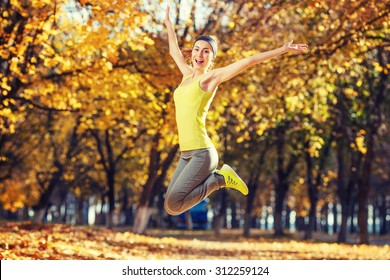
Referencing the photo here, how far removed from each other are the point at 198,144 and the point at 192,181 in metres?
0.36

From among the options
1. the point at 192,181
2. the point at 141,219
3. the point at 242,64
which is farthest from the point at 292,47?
the point at 141,219

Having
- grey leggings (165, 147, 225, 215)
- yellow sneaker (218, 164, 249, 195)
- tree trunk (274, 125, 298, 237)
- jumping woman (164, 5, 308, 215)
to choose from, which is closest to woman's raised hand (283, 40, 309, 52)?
jumping woman (164, 5, 308, 215)

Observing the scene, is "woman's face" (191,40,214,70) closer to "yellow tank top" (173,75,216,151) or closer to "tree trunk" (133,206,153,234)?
"yellow tank top" (173,75,216,151)

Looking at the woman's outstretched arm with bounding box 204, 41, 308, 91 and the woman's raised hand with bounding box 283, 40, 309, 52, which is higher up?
the woman's raised hand with bounding box 283, 40, 309, 52

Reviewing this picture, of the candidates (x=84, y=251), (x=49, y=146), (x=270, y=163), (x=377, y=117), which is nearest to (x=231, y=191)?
(x=270, y=163)

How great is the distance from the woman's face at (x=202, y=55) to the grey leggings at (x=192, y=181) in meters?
0.89

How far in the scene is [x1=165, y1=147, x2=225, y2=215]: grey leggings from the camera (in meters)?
6.47

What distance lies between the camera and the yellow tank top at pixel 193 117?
6.70m

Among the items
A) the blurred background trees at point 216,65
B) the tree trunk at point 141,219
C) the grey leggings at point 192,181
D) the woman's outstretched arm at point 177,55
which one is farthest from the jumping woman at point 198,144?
the tree trunk at point 141,219

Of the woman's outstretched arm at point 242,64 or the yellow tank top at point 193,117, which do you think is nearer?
the woman's outstretched arm at point 242,64

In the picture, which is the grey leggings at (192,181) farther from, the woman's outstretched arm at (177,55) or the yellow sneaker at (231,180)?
the woman's outstretched arm at (177,55)

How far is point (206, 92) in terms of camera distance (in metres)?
6.83

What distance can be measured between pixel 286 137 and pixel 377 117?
10121mm
